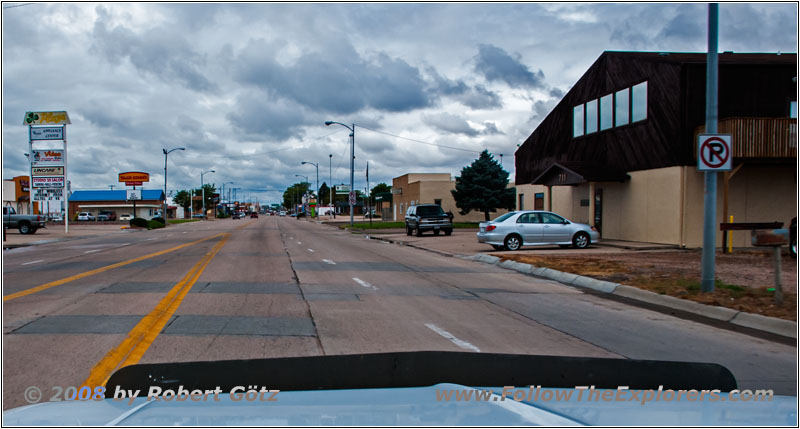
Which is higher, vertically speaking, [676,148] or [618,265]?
[676,148]

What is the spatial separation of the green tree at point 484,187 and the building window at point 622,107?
27255 millimetres

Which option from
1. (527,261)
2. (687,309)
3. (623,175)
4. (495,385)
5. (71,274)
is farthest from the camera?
(623,175)

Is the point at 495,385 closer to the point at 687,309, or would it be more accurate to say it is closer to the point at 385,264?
the point at 687,309

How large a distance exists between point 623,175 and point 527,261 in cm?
1055

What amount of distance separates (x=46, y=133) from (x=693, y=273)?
44848 millimetres

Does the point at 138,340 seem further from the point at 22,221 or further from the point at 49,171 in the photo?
the point at 49,171

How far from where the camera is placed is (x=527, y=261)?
18.7 metres

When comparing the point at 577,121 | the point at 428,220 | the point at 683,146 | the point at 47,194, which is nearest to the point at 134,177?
the point at 47,194

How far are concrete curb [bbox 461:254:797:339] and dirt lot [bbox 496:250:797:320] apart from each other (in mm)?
287

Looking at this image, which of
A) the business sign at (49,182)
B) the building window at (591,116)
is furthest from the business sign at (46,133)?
the building window at (591,116)

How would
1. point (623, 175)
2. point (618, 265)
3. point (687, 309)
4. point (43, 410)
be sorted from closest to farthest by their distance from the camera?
1. point (43, 410)
2. point (687, 309)
3. point (618, 265)
4. point (623, 175)

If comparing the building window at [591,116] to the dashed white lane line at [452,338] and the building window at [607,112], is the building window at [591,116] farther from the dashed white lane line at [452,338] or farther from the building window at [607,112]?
the dashed white lane line at [452,338]

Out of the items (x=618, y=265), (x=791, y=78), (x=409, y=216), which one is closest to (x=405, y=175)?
(x=409, y=216)

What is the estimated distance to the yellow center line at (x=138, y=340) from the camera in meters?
5.99
